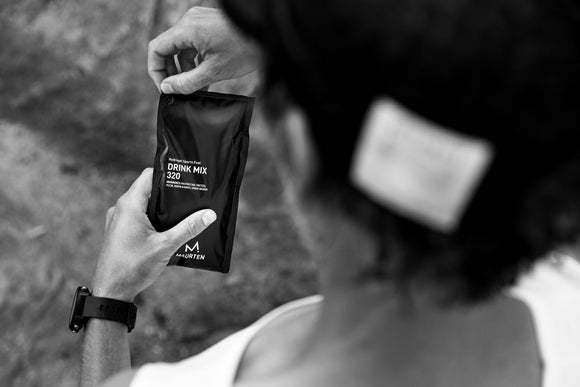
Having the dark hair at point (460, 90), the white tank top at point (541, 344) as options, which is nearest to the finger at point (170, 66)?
the white tank top at point (541, 344)

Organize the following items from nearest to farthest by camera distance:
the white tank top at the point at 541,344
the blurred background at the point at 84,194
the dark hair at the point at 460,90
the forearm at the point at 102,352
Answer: the dark hair at the point at 460,90 → the white tank top at the point at 541,344 → the forearm at the point at 102,352 → the blurred background at the point at 84,194

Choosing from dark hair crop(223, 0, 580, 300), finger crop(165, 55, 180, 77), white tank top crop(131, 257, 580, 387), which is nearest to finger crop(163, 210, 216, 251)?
finger crop(165, 55, 180, 77)

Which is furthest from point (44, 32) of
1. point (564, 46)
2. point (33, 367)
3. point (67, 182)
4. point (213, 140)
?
point (564, 46)

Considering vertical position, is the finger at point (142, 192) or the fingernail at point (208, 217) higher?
the finger at point (142, 192)

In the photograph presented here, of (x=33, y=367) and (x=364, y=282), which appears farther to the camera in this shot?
(x=33, y=367)

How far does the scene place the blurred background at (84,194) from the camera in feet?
6.06

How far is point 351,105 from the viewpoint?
0.51m

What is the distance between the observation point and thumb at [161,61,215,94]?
1108 millimetres

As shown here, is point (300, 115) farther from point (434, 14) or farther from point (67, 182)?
point (67, 182)

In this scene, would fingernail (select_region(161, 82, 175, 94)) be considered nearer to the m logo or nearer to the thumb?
the thumb

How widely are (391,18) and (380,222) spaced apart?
153 millimetres

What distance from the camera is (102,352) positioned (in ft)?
3.52

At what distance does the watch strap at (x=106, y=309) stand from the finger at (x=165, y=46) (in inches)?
13.0

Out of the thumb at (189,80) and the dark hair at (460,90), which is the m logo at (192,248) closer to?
the thumb at (189,80)
